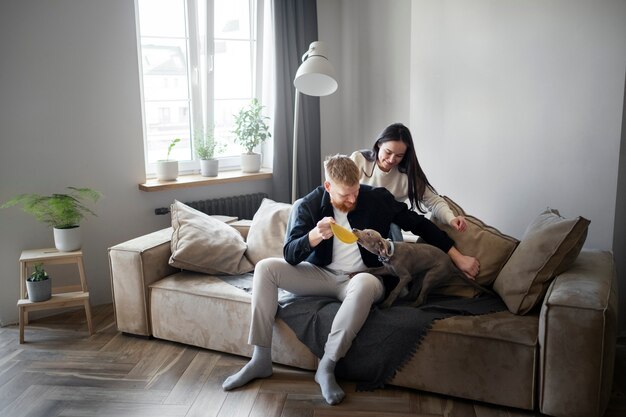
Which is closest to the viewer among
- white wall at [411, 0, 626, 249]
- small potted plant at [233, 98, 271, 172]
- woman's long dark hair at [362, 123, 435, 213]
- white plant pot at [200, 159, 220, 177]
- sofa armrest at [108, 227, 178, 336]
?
white wall at [411, 0, 626, 249]

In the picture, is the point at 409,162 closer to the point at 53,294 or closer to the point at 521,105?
the point at 521,105

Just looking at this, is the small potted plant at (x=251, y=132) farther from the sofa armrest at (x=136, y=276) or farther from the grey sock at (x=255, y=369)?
the grey sock at (x=255, y=369)

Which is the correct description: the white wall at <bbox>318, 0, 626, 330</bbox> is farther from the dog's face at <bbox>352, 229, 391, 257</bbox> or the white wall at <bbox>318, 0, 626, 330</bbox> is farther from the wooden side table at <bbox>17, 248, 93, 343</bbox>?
the wooden side table at <bbox>17, 248, 93, 343</bbox>

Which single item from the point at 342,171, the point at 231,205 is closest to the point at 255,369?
the point at 342,171

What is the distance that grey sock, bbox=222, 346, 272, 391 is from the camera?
102 inches

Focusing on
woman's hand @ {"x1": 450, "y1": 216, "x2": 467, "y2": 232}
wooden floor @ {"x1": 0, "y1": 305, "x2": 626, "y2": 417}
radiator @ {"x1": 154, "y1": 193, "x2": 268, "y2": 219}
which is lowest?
wooden floor @ {"x1": 0, "y1": 305, "x2": 626, "y2": 417}

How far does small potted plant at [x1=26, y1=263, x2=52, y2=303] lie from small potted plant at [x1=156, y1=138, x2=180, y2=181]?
38.1 inches

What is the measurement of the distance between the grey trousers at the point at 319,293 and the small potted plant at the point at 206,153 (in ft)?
4.83

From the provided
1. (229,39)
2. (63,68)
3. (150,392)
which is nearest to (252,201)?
(229,39)

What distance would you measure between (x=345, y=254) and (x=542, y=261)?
84 centimetres

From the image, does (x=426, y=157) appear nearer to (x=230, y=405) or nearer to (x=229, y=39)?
(x=229, y=39)

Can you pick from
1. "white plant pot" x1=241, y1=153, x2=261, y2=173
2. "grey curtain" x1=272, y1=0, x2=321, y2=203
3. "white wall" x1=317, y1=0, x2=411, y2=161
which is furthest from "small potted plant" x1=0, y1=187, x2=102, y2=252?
"white wall" x1=317, y1=0, x2=411, y2=161

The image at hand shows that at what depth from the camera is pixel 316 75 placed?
3500mm

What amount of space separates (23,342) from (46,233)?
65 cm
